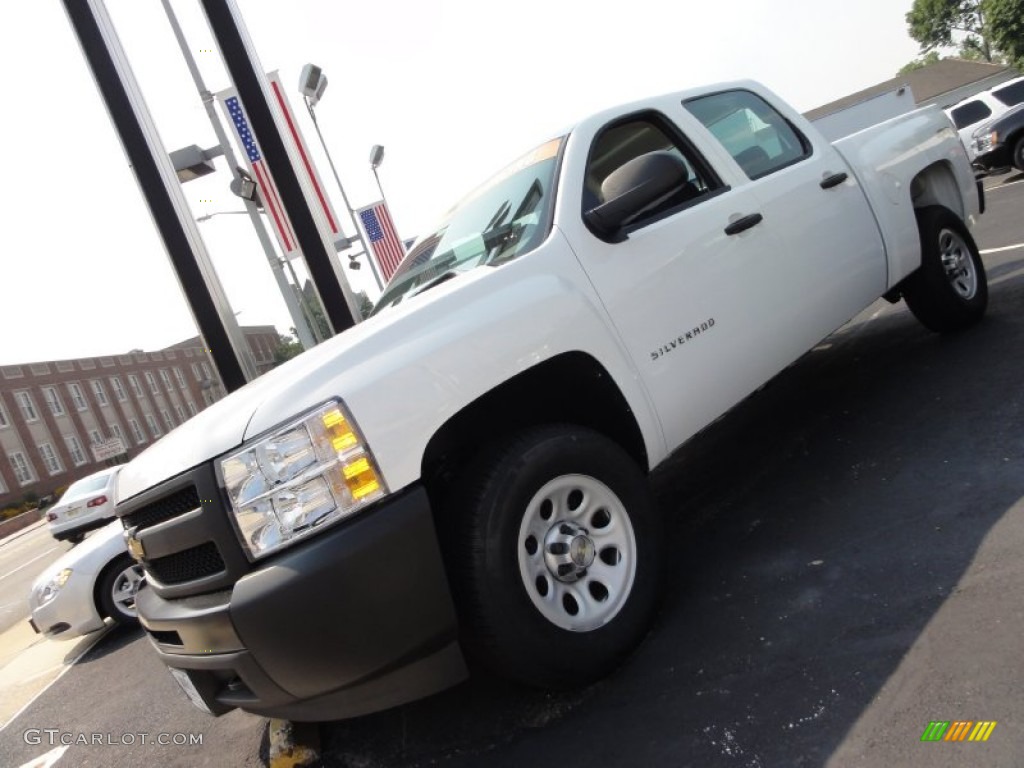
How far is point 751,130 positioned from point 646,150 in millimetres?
761

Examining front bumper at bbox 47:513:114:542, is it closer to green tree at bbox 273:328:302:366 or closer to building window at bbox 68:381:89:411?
green tree at bbox 273:328:302:366

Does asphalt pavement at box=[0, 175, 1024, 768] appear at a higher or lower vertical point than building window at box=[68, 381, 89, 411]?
lower

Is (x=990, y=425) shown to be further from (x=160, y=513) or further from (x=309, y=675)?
(x=160, y=513)

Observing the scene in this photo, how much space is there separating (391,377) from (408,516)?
429mm

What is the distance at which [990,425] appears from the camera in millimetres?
3586

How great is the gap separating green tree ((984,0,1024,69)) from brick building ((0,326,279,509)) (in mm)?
54758

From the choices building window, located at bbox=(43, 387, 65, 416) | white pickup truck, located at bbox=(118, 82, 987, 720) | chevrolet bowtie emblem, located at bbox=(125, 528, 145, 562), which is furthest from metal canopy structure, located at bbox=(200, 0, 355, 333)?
building window, located at bbox=(43, 387, 65, 416)

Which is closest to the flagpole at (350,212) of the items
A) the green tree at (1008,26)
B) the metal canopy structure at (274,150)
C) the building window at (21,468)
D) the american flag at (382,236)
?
the american flag at (382,236)

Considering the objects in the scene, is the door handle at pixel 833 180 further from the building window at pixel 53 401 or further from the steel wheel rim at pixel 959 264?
the building window at pixel 53 401

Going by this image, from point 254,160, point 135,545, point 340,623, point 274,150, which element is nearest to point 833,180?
point 340,623

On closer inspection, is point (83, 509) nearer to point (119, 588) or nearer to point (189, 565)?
point (119, 588)

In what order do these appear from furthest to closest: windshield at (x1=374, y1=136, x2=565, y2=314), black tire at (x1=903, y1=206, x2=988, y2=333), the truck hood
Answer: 1. black tire at (x1=903, y1=206, x2=988, y2=333)
2. windshield at (x1=374, y1=136, x2=565, y2=314)
3. the truck hood

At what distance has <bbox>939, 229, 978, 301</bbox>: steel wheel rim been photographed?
16.1 feet

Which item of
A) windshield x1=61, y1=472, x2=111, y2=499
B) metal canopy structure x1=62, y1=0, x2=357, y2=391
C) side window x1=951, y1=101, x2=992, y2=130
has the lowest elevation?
windshield x1=61, y1=472, x2=111, y2=499
